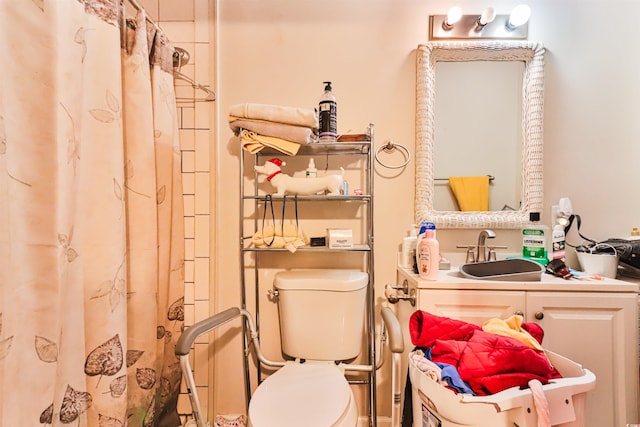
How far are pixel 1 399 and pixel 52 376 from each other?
88 mm

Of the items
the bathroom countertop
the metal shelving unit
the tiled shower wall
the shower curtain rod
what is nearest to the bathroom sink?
the bathroom countertop

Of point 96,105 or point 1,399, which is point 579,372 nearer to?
point 1,399

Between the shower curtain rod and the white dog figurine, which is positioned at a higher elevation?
the shower curtain rod

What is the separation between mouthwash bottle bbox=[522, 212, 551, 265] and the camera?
50.2 inches

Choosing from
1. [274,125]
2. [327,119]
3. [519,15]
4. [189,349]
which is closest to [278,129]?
[274,125]

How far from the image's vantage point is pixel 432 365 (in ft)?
2.61

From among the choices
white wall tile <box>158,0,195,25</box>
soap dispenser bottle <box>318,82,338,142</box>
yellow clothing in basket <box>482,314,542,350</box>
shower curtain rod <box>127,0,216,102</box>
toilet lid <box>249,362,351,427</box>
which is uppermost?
white wall tile <box>158,0,195,25</box>

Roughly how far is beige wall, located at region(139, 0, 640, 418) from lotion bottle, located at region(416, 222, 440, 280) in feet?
1.04

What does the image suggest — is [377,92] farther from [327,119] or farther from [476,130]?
[476,130]

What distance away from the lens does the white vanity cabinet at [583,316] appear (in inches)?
40.1

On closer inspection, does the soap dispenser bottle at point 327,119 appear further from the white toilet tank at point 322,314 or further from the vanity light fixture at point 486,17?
the vanity light fixture at point 486,17

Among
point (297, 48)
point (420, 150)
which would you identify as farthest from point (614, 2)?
point (297, 48)

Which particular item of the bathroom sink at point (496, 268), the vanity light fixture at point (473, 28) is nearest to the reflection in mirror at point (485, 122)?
the vanity light fixture at point (473, 28)

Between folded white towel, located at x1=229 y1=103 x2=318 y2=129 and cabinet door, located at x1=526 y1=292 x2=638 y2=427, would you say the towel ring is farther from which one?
cabinet door, located at x1=526 y1=292 x2=638 y2=427
